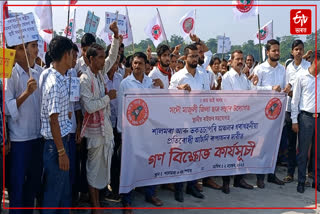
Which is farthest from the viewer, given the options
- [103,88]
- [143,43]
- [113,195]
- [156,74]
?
[143,43]

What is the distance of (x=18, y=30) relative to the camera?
10.9 ft

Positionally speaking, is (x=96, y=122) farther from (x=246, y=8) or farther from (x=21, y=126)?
(x=246, y=8)

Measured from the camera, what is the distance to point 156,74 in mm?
5535

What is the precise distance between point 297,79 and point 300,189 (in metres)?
1.67

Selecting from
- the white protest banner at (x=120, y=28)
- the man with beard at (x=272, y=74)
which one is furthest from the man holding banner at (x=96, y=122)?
the white protest banner at (x=120, y=28)

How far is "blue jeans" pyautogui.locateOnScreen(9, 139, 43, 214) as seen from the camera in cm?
337

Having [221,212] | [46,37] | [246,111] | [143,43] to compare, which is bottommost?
[221,212]

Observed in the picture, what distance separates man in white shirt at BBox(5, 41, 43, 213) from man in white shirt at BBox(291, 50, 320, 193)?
12.2 ft

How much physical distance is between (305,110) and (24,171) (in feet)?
13.0

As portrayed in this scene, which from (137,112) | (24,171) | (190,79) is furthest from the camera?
(190,79)

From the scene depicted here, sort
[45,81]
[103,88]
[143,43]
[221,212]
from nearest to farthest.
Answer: [45,81], [103,88], [221,212], [143,43]

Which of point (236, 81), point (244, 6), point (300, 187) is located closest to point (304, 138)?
point (300, 187)

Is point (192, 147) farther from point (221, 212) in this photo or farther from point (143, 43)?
point (143, 43)

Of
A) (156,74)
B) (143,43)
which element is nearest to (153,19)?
(156,74)
